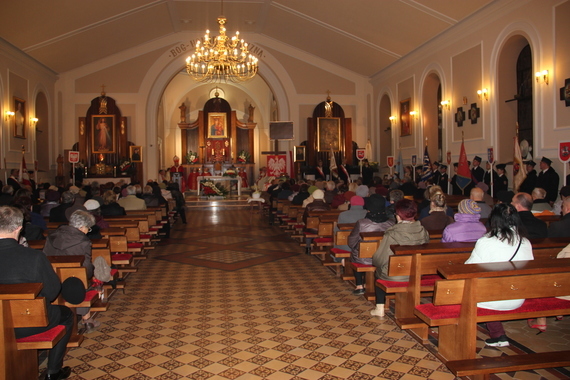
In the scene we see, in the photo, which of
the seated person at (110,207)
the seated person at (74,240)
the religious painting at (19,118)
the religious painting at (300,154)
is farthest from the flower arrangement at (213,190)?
the seated person at (74,240)

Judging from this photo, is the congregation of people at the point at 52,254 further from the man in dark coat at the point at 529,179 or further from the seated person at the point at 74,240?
the man in dark coat at the point at 529,179

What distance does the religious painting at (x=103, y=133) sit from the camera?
17.2m

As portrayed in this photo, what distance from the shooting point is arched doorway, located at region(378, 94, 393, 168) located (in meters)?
17.6

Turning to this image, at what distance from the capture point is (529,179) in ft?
29.2

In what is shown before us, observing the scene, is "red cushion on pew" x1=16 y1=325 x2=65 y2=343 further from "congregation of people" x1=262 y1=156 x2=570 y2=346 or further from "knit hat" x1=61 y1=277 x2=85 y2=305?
"congregation of people" x1=262 y1=156 x2=570 y2=346

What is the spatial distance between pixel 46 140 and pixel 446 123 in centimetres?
1288

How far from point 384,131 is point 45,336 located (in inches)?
626

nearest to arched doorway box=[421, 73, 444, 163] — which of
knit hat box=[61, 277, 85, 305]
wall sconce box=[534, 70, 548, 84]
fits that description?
wall sconce box=[534, 70, 548, 84]

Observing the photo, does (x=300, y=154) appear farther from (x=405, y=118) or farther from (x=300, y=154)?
(x=405, y=118)

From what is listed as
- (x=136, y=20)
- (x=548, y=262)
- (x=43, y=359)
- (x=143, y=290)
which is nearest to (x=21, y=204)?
(x=143, y=290)

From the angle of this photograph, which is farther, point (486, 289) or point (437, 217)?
point (437, 217)

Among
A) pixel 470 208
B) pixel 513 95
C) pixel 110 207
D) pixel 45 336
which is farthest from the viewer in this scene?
pixel 513 95

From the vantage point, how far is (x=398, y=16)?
12023mm

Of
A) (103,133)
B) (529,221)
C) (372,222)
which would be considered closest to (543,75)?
A: (529,221)
